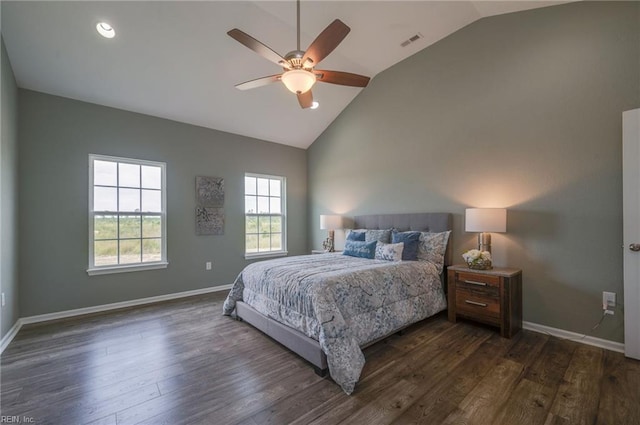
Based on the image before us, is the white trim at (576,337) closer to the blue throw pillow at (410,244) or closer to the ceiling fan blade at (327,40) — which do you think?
the blue throw pillow at (410,244)

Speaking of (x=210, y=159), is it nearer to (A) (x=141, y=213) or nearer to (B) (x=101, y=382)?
(A) (x=141, y=213)

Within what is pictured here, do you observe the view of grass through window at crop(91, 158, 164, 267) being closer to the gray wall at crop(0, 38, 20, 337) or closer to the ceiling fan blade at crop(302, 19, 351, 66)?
the gray wall at crop(0, 38, 20, 337)

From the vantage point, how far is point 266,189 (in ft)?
17.8

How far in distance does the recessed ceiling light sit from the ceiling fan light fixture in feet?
6.92

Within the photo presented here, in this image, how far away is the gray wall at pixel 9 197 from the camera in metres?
2.68

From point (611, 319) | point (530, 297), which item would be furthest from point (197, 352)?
point (611, 319)

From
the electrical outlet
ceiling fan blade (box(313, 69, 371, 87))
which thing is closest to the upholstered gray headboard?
the electrical outlet

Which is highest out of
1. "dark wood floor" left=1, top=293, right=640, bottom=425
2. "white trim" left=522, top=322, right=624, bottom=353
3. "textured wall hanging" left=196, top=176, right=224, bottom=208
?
"textured wall hanging" left=196, top=176, right=224, bottom=208

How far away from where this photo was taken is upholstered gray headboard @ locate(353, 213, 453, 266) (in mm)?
3588

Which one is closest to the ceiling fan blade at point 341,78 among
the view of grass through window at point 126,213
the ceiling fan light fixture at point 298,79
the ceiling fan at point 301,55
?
the ceiling fan at point 301,55

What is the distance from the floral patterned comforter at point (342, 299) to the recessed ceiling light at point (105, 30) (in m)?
2.93

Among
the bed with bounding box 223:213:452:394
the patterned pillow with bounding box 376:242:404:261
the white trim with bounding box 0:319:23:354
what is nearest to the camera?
the bed with bounding box 223:213:452:394

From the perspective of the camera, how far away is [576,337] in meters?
2.68

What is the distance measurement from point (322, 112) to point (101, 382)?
4.61m
